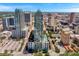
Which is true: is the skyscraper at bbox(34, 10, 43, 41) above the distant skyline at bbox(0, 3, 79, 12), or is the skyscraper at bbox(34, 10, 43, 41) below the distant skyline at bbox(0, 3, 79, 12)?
below

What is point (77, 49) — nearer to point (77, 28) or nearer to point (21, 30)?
point (77, 28)

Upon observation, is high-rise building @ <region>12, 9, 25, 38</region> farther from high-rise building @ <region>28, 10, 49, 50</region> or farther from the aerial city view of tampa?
high-rise building @ <region>28, 10, 49, 50</region>

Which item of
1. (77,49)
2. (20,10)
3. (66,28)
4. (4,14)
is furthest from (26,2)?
(77,49)

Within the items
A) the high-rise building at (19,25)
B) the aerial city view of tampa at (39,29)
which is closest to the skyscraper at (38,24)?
the aerial city view of tampa at (39,29)

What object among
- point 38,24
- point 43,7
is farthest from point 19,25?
point 43,7

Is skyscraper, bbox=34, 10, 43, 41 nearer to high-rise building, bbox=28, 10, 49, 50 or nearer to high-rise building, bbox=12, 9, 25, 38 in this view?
high-rise building, bbox=28, 10, 49, 50

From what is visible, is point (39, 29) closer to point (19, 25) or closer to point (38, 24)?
point (38, 24)

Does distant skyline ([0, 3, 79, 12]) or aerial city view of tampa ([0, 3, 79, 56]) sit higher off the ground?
distant skyline ([0, 3, 79, 12])

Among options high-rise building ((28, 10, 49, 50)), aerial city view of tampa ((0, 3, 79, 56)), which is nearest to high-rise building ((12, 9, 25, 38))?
aerial city view of tampa ((0, 3, 79, 56))
